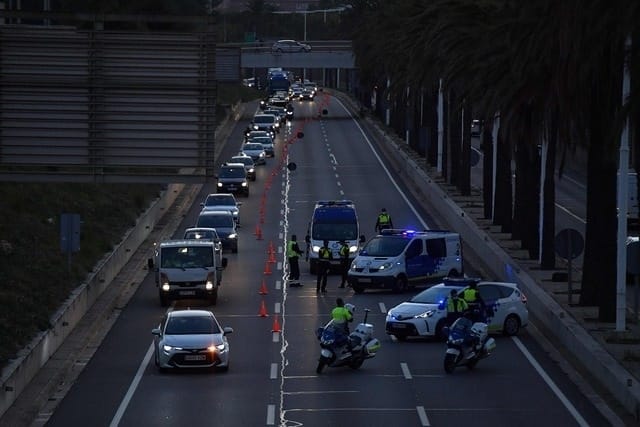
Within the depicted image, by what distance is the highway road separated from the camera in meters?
26.3

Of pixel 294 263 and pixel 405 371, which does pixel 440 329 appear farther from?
pixel 294 263

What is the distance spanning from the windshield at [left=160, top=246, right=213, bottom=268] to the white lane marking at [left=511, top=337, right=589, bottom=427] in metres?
10.6

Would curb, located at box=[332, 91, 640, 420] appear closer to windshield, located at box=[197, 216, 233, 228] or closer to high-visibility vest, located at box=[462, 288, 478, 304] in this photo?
high-visibility vest, located at box=[462, 288, 478, 304]

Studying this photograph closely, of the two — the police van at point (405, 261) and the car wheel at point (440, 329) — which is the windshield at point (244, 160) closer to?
the police van at point (405, 261)

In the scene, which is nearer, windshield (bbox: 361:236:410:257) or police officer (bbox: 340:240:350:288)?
windshield (bbox: 361:236:410:257)

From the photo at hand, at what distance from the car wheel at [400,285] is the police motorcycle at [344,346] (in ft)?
42.5

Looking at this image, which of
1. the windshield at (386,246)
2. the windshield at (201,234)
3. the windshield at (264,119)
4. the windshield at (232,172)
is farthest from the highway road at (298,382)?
the windshield at (264,119)

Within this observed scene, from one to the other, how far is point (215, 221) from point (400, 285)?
42.3 feet

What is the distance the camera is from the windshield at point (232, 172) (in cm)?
7400

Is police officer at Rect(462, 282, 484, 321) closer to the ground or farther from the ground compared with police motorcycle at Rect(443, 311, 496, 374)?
farther from the ground

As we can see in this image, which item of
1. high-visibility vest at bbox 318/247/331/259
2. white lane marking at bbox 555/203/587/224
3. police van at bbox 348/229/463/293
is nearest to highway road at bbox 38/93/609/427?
police van at bbox 348/229/463/293

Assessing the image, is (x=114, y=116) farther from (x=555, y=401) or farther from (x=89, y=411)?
(x=555, y=401)

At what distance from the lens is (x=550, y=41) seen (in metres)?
31.5

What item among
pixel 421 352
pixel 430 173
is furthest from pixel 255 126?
pixel 421 352
